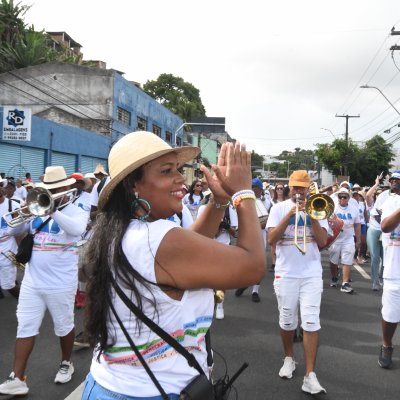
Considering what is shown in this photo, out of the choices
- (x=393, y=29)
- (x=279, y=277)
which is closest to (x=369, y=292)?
(x=279, y=277)

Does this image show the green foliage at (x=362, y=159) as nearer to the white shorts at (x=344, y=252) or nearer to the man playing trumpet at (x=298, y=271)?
the white shorts at (x=344, y=252)

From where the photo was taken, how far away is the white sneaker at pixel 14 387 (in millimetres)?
3797

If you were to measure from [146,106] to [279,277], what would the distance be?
103 feet

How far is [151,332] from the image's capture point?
169cm

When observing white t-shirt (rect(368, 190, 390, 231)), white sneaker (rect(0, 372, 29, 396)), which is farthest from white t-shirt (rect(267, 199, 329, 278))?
white t-shirt (rect(368, 190, 390, 231))

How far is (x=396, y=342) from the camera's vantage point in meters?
5.53

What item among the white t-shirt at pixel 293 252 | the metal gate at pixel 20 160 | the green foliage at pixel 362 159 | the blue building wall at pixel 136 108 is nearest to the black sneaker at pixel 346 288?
the white t-shirt at pixel 293 252

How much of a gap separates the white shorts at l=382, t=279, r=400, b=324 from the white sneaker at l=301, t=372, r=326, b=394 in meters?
1.25

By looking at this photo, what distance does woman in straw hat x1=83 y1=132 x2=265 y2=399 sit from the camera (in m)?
1.62

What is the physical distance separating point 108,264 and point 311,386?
290 centimetres

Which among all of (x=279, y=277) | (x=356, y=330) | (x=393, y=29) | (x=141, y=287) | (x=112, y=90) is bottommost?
(x=356, y=330)

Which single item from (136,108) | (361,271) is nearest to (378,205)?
(361,271)

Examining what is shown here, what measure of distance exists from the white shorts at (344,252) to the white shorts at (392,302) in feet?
12.4

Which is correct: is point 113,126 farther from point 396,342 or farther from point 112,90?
point 396,342
